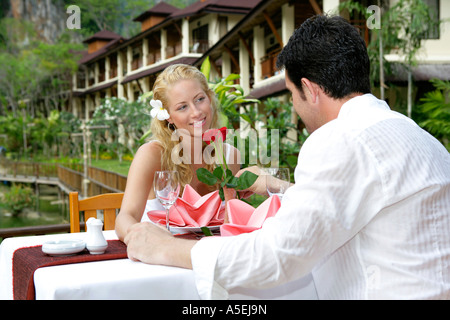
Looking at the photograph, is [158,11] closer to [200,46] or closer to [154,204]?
[200,46]

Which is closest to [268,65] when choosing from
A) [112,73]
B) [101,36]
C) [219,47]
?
[219,47]

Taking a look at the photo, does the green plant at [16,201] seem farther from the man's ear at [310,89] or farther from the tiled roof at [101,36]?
the man's ear at [310,89]

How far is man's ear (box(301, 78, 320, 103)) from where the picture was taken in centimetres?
119

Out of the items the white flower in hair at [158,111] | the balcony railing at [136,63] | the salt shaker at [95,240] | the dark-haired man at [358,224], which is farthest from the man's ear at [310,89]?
the balcony railing at [136,63]

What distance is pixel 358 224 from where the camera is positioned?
980 mm

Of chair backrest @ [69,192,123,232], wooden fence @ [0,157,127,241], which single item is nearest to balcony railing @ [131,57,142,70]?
wooden fence @ [0,157,127,241]

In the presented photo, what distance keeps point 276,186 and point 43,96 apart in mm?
44331

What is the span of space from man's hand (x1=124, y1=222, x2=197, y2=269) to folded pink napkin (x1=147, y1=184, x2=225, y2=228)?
1.06 ft

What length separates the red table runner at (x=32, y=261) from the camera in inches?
47.2

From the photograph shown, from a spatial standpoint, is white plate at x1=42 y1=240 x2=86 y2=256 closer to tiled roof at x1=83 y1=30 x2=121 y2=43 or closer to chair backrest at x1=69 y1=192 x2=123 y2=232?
chair backrest at x1=69 y1=192 x2=123 y2=232

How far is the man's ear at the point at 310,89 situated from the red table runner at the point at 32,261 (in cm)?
64

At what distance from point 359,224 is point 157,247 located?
0.49 meters
